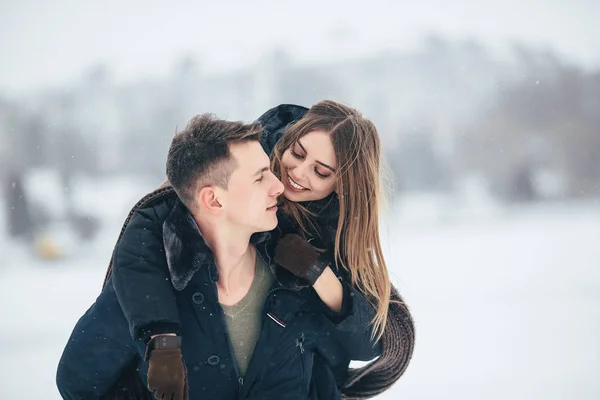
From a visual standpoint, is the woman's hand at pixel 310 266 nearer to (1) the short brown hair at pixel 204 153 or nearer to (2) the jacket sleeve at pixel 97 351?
(1) the short brown hair at pixel 204 153

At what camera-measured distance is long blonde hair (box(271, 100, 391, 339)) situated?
184 centimetres

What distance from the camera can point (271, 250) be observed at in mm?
1767

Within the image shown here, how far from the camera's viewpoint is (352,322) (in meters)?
1.69

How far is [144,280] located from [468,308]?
15.0 ft

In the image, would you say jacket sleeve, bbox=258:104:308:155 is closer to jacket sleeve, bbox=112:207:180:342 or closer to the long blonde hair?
the long blonde hair

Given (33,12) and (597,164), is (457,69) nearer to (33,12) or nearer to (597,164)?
(597,164)

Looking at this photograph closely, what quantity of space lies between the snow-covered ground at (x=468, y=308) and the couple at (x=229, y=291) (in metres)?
0.31

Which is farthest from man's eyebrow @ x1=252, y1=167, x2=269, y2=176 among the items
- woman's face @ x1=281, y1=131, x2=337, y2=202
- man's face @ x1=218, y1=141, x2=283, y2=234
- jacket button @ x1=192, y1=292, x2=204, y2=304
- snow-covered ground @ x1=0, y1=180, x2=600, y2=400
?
snow-covered ground @ x1=0, y1=180, x2=600, y2=400

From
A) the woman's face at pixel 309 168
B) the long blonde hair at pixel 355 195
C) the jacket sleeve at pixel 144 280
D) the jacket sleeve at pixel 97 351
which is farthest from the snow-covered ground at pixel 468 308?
the jacket sleeve at pixel 97 351

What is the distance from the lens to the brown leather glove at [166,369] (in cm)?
139

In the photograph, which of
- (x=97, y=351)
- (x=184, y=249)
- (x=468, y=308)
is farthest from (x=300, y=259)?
(x=468, y=308)

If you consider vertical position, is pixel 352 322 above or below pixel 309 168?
below

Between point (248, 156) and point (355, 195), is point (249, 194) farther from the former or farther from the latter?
point (355, 195)

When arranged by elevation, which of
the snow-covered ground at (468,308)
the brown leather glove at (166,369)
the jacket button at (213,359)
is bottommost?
the snow-covered ground at (468,308)
